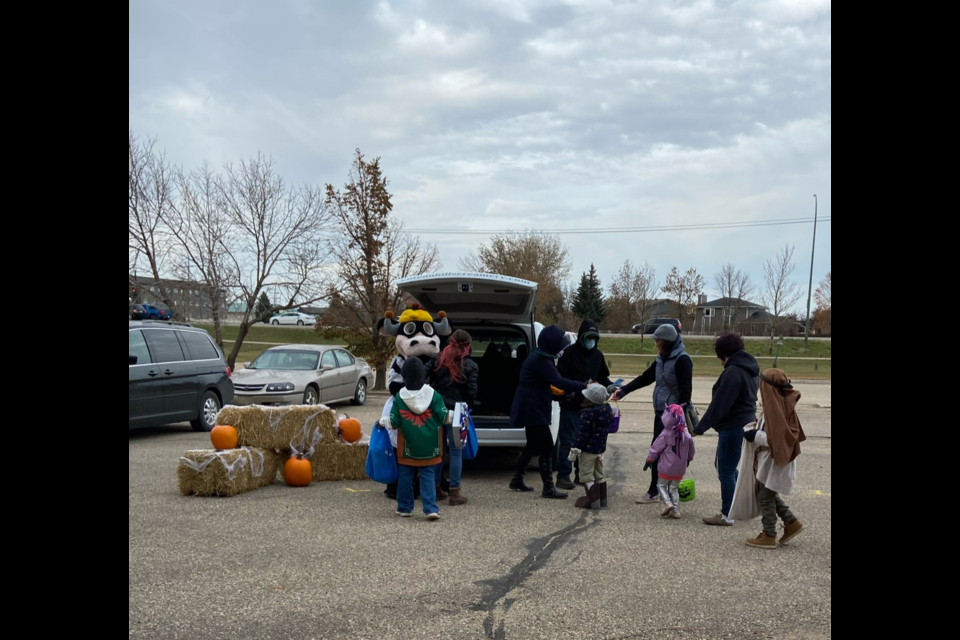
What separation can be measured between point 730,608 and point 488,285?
455 centimetres

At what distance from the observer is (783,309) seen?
4559 centimetres

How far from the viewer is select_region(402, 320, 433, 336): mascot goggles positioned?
25.3ft

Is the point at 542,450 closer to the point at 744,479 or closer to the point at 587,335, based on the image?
the point at 587,335

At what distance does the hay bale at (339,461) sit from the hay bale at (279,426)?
130mm

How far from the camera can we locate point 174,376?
1162cm

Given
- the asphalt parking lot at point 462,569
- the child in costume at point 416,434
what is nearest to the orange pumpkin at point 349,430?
the asphalt parking lot at point 462,569

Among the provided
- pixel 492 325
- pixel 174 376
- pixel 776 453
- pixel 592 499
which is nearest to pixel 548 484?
pixel 592 499

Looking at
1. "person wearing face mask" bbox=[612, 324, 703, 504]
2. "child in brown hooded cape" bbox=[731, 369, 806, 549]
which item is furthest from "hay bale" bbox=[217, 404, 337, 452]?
"child in brown hooded cape" bbox=[731, 369, 806, 549]

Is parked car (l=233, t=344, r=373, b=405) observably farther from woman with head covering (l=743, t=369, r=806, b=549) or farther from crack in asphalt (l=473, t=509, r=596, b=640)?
woman with head covering (l=743, t=369, r=806, b=549)

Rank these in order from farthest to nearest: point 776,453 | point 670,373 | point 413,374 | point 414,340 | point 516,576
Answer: point 414,340, point 670,373, point 413,374, point 776,453, point 516,576

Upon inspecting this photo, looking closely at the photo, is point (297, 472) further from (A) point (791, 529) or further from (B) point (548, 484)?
(A) point (791, 529)

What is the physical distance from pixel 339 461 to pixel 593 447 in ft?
9.77
